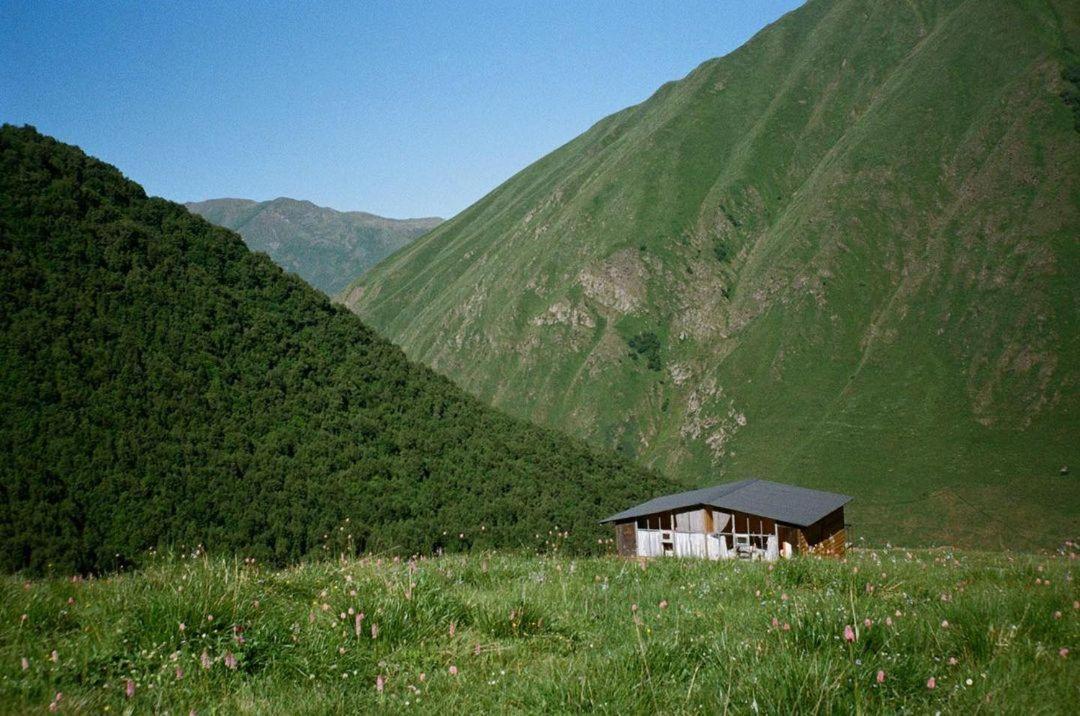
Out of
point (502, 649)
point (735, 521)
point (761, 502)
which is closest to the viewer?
point (502, 649)

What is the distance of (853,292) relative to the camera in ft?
447

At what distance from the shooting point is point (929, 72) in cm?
15475

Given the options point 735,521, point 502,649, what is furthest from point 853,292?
point 502,649

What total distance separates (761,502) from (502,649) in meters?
36.9

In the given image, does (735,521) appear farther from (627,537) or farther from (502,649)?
(502,649)

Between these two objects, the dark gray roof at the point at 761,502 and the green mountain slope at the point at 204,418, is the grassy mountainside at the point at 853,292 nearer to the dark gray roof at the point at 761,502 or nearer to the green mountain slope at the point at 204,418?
the dark gray roof at the point at 761,502

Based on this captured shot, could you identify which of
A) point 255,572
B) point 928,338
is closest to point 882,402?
point 928,338

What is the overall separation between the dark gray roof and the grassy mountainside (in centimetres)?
6528

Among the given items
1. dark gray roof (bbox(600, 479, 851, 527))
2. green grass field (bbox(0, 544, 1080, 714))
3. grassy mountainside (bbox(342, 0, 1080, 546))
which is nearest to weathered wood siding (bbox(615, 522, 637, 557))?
dark gray roof (bbox(600, 479, 851, 527))

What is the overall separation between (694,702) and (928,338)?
136543 mm

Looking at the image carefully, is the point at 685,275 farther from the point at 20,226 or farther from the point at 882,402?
the point at 20,226

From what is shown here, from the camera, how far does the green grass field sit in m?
3.96

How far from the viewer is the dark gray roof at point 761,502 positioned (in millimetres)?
36875

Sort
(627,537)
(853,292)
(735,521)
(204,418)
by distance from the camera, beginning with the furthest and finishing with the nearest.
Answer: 1. (853,292)
2. (627,537)
3. (735,521)
4. (204,418)
